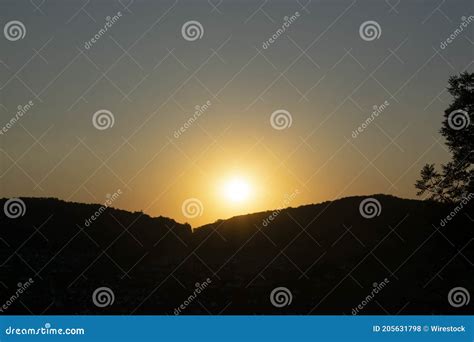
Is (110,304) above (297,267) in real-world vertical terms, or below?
below

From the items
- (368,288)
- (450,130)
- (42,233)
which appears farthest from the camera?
(42,233)

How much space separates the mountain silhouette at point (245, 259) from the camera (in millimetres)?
25734

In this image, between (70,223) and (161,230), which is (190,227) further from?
(70,223)

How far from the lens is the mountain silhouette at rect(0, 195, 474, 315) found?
25734mm

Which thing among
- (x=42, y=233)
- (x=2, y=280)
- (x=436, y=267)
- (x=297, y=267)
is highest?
(x=436, y=267)

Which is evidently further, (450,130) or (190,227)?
(190,227)

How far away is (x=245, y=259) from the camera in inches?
1351

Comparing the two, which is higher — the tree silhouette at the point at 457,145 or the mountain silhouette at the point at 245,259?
the tree silhouette at the point at 457,145

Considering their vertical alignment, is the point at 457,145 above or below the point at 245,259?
above

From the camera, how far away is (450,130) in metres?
30.2

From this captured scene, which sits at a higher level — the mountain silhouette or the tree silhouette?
the tree silhouette

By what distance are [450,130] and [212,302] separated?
15.3m
